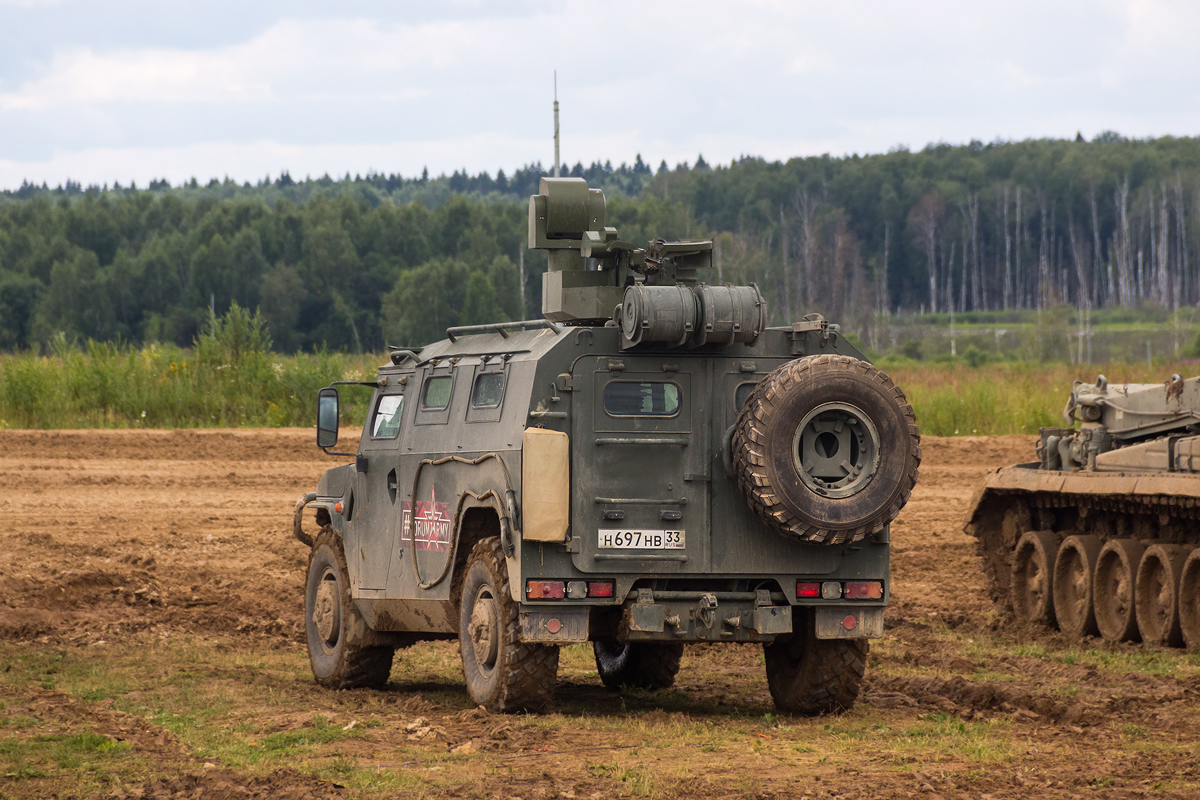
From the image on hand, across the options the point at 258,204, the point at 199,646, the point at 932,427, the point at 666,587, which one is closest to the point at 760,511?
the point at 666,587

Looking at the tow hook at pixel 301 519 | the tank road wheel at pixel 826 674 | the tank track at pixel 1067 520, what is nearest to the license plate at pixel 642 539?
the tank road wheel at pixel 826 674

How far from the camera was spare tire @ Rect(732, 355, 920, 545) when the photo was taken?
9047 millimetres

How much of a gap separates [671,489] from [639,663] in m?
2.71

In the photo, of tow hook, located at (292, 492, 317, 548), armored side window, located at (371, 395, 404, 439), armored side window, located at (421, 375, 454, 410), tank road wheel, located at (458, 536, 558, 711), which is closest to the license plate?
tank road wheel, located at (458, 536, 558, 711)

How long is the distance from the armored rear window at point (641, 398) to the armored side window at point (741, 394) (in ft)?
1.12

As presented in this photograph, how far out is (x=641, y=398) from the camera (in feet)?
31.2

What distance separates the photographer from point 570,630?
9.21 m

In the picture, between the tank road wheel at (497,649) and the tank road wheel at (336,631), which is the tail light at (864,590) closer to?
the tank road wheel at (497,649)

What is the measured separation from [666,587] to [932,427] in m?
21.4

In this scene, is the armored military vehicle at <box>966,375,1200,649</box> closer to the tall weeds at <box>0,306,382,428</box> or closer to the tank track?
the tank track

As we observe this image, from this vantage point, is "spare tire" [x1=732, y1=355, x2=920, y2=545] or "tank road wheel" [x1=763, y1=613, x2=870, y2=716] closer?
"spare tire" [x1=732, y1=355, x2=920, y2=545]

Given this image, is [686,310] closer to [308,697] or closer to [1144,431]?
[308,697]

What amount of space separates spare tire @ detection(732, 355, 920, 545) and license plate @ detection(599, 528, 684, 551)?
0.51 meters

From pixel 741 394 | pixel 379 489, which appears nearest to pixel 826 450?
pixel 741 394
